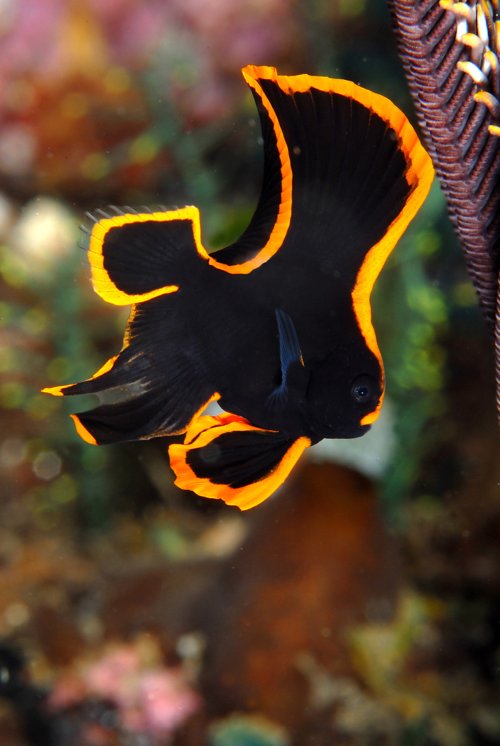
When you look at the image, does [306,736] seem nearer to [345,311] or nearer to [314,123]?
[345,311]

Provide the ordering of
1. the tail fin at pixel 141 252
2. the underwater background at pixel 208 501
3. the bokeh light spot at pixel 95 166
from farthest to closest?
the bokeh light spot at pixel 95 166, the underwater background at pixel 208 501, the tail fin at pixel 141 252

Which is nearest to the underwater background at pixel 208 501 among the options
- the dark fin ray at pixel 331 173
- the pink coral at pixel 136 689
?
the pink coral at pixel 136 689

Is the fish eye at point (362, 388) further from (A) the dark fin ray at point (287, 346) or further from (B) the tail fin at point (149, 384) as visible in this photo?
(B) the tail fin at point (149, 384)

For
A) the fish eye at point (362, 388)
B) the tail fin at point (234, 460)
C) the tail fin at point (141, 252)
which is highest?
the tail fin at point (141, 252)

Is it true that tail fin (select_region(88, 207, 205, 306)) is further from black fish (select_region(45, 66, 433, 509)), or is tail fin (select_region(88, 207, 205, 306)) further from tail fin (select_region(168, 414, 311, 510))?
tail fin (select_region(168, 414, 311, 510))

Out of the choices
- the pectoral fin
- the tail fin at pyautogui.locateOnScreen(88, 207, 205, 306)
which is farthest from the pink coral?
the tail fin at pyautogui.locateOnScreen(88, 207, 205, 306)

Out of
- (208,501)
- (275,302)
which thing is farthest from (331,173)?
(208,501)

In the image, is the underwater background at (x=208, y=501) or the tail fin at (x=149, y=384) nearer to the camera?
the tail fin at (x=149, y=384)

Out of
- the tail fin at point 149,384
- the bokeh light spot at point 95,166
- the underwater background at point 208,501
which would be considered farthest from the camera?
the bokeh light spot at point 95,166
